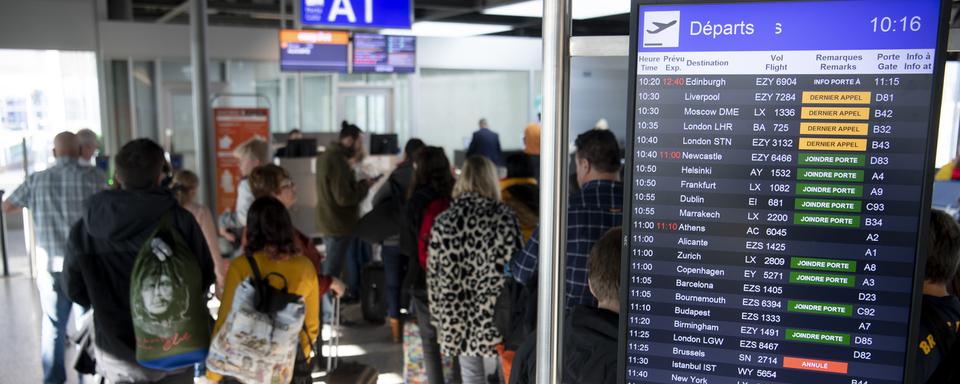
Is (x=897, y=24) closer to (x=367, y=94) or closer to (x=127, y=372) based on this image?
(x=127, y=372)

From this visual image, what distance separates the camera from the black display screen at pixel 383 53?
10.4m

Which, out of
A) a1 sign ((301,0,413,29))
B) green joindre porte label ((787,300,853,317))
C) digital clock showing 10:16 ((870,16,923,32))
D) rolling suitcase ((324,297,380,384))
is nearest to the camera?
digital clock showing 10:16 ((870,16,923,32))

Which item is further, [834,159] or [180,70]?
[180,70]

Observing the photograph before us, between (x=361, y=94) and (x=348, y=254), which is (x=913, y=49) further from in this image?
(x=361, y=94)

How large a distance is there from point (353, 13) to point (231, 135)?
1812mm

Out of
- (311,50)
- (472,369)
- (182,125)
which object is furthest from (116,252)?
(182,125)

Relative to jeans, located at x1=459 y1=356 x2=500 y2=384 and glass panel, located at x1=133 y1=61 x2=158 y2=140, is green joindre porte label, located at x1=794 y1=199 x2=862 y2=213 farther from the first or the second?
glass panel, located at x1=133 y1=61 x2=158 y2=140

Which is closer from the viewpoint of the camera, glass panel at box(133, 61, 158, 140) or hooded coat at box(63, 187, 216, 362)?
hooded coat at box(63, 187, 216, 362)

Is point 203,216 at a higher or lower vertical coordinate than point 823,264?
lower

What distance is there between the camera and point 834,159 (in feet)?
4.64

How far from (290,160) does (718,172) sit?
643 centimetres

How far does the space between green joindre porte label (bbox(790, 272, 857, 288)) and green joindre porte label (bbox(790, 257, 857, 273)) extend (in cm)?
1

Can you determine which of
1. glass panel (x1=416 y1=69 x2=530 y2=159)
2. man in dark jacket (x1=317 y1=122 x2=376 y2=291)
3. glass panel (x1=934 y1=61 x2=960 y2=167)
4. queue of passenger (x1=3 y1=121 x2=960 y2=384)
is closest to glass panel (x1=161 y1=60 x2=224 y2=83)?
glass panel (x1=416 y1=69 x2=530 y2=159)

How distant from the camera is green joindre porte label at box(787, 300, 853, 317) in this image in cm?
144
